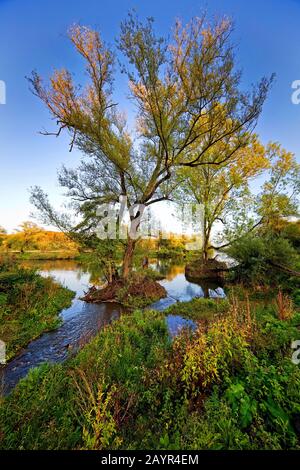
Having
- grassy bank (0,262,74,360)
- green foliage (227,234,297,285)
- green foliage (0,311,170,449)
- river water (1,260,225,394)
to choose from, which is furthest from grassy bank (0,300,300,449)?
green foliage (227,234,297,285)

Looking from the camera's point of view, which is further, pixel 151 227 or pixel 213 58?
pixel 151 227

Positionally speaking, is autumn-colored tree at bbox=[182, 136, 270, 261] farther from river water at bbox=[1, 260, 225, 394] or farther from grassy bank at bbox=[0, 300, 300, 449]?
grassy bank at bbox=[0, 300, 300, 449]

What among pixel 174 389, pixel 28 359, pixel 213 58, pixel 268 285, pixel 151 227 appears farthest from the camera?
pixel 151 227

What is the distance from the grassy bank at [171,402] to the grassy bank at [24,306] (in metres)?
2.63

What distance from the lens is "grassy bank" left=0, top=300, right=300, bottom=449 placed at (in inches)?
90.9

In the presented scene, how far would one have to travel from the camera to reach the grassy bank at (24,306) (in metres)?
6.01

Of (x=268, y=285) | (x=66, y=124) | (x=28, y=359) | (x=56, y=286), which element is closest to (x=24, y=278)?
(x=56, y=286)

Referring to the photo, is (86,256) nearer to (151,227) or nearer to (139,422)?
(151,227)

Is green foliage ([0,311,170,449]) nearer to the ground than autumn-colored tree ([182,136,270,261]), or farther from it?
nearer to the ground

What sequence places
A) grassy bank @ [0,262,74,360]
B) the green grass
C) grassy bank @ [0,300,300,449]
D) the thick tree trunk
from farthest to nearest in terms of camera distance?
1. the thick tree trunk
2. the green grass
3. grassy bank @ [0,262,74,360]
4. grassy bank @ [0,300,300,449]

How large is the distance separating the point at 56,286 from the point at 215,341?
995 centimetres

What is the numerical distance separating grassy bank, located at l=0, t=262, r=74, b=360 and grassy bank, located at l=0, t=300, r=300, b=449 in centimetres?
263

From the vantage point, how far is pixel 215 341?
3602 mm

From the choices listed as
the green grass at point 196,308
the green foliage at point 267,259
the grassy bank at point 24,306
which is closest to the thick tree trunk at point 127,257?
the grassy bank at point 24,306
